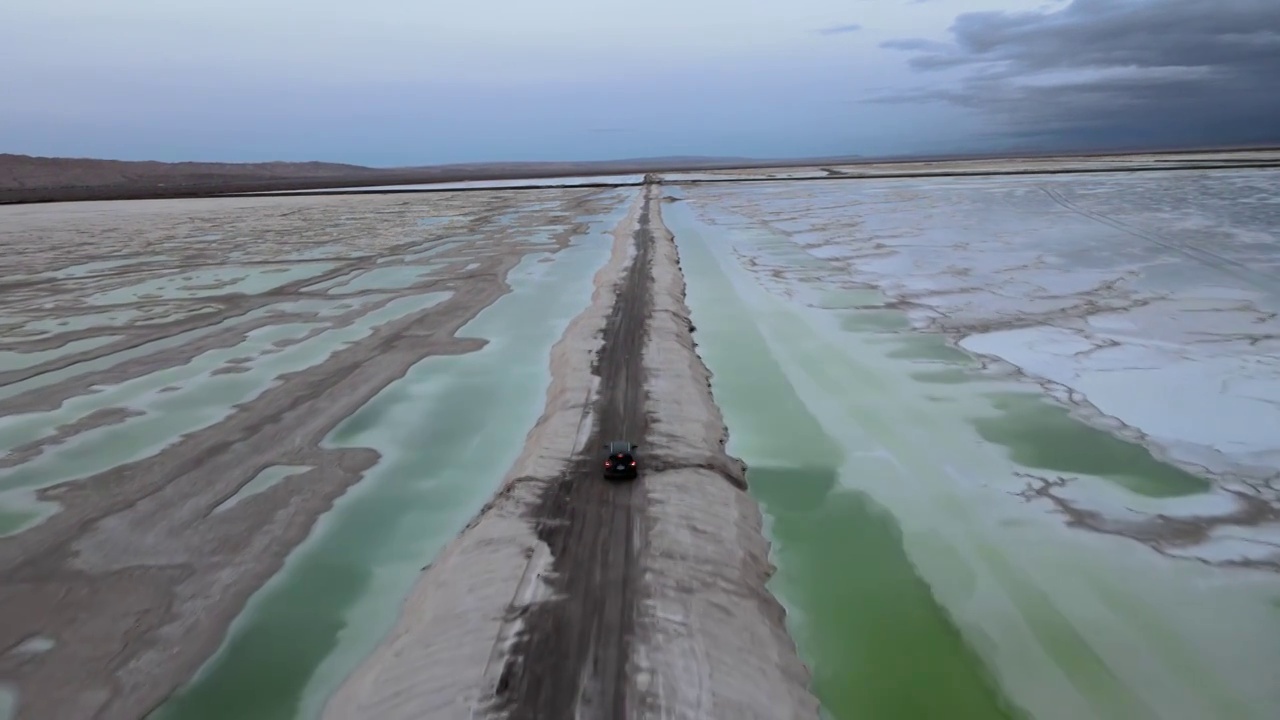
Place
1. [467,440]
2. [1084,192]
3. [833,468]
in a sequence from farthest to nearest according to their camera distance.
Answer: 1. [1084,192]
2. [467,440]
3. [833,468]

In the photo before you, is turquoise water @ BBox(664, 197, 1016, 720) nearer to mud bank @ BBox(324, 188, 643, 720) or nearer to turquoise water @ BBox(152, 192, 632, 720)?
mud bank @ BBox(324, 188, 643, 720)

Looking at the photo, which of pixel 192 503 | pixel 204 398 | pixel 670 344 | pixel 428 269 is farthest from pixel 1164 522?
pixel 428 269

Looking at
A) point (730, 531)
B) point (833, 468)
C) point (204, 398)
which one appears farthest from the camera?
point (204, 398)

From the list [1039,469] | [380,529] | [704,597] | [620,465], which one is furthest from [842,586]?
[380,529]

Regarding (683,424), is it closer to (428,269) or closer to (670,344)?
(670,344)

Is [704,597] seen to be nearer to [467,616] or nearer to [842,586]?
[842,586]
